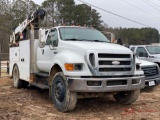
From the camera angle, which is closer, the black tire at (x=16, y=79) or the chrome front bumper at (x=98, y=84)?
the chrome front bumper at (x=98, y=84)

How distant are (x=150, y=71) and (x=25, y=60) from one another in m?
4.49

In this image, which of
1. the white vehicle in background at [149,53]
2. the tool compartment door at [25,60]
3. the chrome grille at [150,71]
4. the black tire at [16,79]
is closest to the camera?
the tool compartment door at [25,60]

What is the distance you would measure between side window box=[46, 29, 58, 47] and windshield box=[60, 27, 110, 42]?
A: 20 cm

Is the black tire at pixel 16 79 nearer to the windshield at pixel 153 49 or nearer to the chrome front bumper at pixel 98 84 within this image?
the chrome front bumper at pixel 98 84

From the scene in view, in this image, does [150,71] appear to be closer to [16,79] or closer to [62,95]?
[62,95]

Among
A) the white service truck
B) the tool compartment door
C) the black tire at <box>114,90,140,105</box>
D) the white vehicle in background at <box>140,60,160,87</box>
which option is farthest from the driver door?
the white vehicle in background at <box>140,60,160,87</box>

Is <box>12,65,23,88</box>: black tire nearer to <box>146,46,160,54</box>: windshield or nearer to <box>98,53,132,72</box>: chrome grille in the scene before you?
<box>98,53,132,72</box>: chrome grille

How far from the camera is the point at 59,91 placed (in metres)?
6.83

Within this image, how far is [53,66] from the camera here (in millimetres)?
7301

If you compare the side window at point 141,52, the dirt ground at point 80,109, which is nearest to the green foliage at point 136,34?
the side window at point 141,52

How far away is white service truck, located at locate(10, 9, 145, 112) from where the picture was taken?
6281mm

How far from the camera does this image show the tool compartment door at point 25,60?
349 inches

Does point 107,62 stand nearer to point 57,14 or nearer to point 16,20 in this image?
point 16,20

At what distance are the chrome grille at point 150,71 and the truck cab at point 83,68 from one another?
85.3 inches
